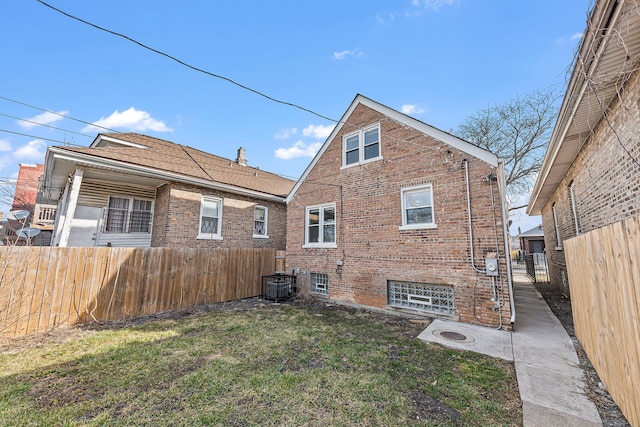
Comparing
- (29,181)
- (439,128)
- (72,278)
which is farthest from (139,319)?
(29,181)

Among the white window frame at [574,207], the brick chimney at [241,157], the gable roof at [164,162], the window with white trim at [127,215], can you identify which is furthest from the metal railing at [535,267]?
the window with white trim at [127,215]

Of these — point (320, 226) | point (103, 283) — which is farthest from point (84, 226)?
point (320, 226)

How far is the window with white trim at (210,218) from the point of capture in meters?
10.7

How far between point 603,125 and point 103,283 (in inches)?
463

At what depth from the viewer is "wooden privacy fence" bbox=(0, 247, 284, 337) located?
209 inches

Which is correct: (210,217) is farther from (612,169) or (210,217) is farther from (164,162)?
(612,169)

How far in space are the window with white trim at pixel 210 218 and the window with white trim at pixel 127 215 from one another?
2.46 meters

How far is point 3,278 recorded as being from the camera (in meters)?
5.14

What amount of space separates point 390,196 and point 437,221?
1.61m

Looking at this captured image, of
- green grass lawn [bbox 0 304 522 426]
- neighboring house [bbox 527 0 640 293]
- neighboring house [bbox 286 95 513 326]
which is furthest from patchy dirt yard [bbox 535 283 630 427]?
neighboring house [bbox 527 0 640 293]

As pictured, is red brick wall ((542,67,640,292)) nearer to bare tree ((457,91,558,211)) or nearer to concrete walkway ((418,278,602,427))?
concrete walkway ((418,278,602,427))

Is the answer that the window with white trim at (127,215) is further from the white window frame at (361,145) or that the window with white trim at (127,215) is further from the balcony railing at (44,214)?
the balcony railing at (44,214)

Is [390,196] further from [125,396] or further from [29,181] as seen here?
[29,181]

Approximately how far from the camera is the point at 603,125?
5.00 m
